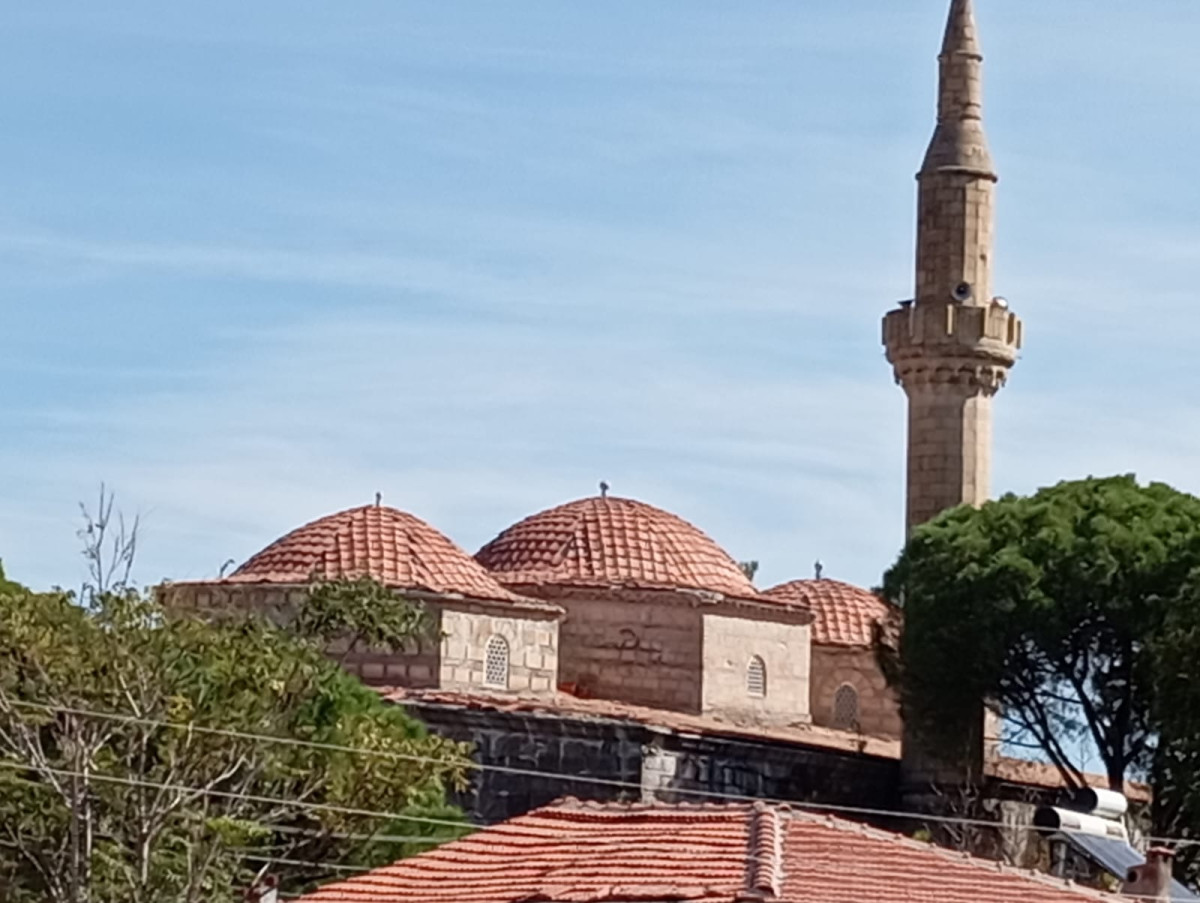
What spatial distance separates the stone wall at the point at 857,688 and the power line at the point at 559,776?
524cm

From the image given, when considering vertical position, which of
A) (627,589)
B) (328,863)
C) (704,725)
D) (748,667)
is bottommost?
(328,863)

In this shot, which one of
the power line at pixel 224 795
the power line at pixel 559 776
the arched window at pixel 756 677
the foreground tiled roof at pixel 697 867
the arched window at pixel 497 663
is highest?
the arched window at pixel 756 677

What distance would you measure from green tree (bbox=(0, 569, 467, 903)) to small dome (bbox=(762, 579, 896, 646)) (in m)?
17.3

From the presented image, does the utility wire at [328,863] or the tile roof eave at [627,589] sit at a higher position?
the tile roof eave at [627,589]

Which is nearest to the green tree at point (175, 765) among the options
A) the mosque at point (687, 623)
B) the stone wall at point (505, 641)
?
the mosque at point (687, 623)

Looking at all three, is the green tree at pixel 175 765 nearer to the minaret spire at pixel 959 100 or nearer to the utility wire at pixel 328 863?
the utility wire at pixel 328 863

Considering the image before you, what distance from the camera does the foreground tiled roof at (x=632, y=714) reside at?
46.5 metres

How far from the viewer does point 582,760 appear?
47094mm

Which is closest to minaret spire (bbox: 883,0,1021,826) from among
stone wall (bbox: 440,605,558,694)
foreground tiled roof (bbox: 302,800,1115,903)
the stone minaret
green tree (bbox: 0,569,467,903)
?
the stone minaret

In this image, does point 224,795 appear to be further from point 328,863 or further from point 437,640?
point 437,640

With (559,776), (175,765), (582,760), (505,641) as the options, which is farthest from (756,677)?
(175,765)

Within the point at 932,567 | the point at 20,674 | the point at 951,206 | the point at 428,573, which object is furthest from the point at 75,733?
the point at 951,206

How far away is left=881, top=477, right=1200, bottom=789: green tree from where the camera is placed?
49781 millimetres

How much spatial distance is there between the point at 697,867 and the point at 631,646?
26845 mm
